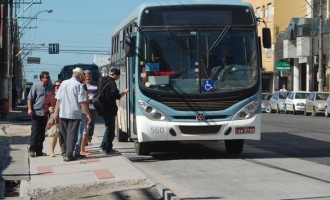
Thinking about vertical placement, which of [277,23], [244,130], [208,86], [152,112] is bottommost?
[244,130]

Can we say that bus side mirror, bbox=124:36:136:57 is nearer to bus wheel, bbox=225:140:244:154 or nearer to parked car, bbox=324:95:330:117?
bus wheel, bbox=225:140:244:154

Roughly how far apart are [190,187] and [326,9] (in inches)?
1709

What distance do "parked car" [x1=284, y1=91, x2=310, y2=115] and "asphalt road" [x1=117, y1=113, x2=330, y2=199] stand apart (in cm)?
2473

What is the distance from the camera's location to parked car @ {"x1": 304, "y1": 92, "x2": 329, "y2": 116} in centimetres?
3866

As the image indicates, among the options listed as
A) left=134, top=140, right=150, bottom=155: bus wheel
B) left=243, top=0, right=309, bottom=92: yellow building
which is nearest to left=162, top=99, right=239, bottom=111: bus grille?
left=134, top=140, right=150, bottom=155: bus wheel

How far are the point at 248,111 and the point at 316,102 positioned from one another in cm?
2680

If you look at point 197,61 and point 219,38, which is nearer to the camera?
point 197,61

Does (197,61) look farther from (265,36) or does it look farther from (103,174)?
(103,174)

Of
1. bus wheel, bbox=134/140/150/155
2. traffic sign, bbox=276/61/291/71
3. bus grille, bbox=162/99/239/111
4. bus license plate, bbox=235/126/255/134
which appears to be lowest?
bus wheel, bbox=134/140/150/155

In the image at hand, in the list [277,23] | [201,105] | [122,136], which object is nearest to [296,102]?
[277,23]

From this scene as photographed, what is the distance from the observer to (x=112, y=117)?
1386cm

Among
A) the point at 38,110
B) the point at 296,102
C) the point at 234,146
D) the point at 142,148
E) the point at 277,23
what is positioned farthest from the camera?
the point at 277,23

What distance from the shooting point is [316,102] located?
39.0m

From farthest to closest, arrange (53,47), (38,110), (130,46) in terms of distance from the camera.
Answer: (53,47) < (38,110) < (130,46)
